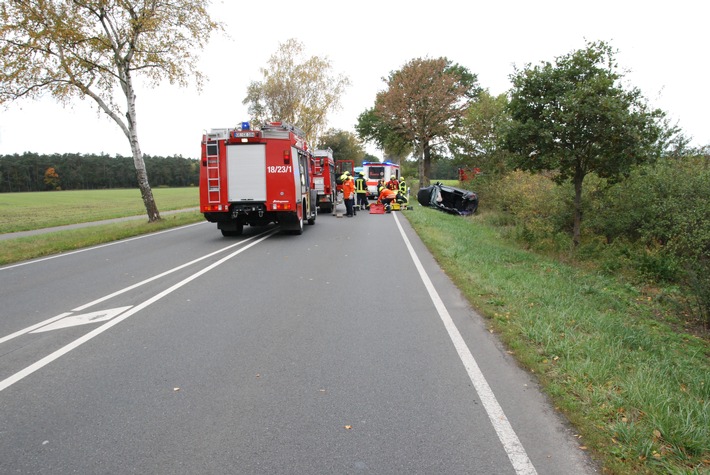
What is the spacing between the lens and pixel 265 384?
4.09m

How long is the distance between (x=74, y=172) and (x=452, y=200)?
344 feet

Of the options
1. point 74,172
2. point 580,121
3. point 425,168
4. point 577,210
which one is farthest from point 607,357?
point 74,172

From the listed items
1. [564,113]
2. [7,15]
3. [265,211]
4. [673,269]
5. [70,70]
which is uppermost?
[7,15]

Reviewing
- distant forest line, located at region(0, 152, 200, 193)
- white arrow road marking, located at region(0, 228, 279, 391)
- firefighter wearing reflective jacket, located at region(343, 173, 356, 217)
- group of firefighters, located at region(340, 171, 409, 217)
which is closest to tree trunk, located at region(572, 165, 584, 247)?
white arrow road marking, located at region(0, 228, 279, 391)

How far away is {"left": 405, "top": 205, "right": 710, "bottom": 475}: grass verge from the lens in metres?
3.01

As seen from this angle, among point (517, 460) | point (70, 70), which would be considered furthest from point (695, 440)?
point (70, 70)

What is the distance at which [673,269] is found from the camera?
10.7 meters

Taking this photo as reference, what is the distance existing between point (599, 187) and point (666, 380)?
11355 millimetres

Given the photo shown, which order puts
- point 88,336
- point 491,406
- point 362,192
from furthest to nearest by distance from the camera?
point 362,192 → point 88,336 → point 491,406

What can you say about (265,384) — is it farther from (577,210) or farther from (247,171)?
(577,210)

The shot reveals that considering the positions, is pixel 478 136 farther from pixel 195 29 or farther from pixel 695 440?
pixel 695 440

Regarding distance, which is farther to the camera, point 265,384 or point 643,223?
point 643,223

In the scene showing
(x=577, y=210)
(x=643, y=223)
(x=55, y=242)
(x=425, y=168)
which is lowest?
(x=55, y=242)

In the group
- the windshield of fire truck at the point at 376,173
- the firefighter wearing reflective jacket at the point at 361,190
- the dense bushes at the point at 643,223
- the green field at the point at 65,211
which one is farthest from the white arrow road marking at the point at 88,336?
the windshield of fire truck at the point at 376,173
